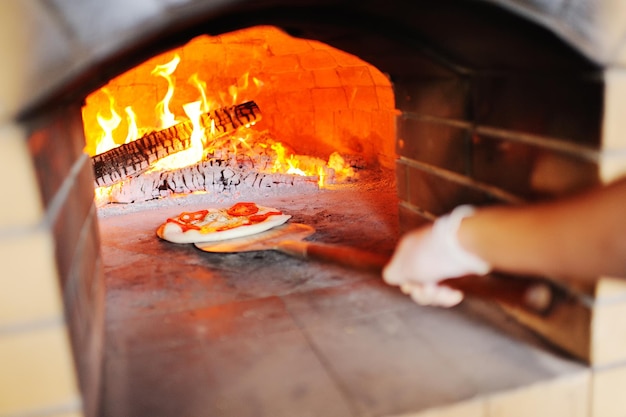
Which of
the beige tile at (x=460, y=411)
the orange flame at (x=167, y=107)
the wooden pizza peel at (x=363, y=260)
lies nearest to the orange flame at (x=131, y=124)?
the orange flame at (x=167, y=107)

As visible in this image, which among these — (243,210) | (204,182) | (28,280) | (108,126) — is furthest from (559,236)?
(108,126)

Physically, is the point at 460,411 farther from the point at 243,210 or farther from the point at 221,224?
the point at 243,210

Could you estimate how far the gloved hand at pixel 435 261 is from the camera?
3.10ft

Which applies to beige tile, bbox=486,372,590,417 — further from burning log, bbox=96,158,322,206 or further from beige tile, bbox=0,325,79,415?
burning log, bbox=96,158,322,206

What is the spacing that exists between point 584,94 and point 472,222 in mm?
331

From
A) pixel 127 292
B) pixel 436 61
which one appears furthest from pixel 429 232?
pixel 127 292

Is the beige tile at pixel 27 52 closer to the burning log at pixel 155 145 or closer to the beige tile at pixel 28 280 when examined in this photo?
the beige tile at pixel 28 280

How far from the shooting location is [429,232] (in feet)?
3.19

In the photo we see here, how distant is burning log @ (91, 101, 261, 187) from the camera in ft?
10.1

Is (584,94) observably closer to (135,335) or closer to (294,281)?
(294,281)

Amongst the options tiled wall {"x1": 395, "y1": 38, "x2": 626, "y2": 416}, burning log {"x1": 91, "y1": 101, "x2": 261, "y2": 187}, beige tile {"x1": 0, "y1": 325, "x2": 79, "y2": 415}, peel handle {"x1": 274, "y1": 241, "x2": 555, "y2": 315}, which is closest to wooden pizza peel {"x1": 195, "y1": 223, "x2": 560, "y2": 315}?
peel handle {"x1": 274, "y1": 241, "x2": 555, "y2": 315}

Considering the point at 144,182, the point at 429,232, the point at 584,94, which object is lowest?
the point at 144,182

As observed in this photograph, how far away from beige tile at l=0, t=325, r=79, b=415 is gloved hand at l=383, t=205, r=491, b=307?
557 millimetres

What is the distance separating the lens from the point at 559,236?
0.82m
